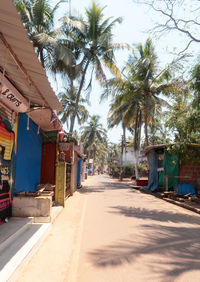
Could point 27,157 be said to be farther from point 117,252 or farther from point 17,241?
point 117,252

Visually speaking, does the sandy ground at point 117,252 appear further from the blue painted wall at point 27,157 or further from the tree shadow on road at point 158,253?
the blue painted wall at point 27,157

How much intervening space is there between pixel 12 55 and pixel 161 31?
9.30 meters

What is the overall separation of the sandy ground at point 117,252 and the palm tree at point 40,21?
10.7 meters

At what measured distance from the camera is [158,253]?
14.2 feet

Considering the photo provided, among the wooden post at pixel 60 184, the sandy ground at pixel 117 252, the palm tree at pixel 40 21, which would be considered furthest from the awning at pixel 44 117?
the palm tree at pixel 40 21

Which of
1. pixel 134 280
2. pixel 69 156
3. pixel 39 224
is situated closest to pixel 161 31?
pixel 69 156

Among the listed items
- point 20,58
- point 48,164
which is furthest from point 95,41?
point 20,58

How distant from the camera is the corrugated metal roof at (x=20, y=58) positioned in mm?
2812

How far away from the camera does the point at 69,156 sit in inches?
499

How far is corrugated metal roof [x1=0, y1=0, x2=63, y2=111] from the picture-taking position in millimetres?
2812

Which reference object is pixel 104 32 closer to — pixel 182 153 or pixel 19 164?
pixel 182 153

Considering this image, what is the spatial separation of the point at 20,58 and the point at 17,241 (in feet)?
11.3

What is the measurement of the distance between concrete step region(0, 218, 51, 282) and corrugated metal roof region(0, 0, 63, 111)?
3.05 m

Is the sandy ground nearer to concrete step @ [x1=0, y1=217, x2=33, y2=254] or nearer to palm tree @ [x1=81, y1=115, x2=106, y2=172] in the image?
concrete step @ [x1=0, y1=217, x2=33, y2=254]
